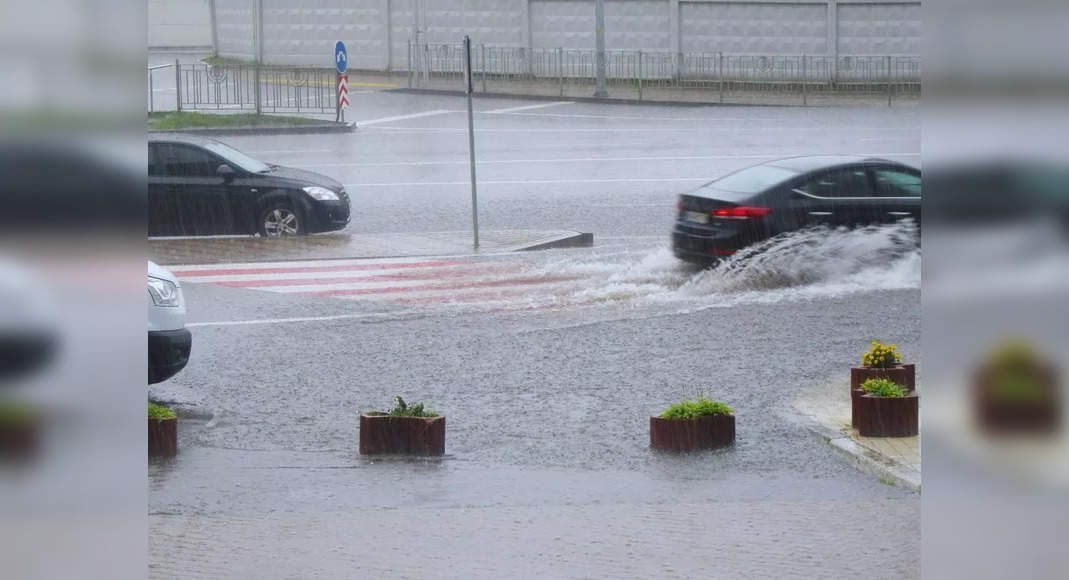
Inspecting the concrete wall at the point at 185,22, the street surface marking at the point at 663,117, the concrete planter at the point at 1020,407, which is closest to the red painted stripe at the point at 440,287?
the concrete wall at the point at 185,22

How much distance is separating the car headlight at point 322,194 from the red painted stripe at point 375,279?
1162 millimetres

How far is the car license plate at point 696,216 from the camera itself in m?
12.3

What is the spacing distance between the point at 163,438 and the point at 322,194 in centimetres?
602

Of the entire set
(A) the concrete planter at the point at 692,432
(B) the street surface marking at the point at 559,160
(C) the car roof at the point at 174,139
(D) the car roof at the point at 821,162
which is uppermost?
(C) the car roof at the point at 174,139

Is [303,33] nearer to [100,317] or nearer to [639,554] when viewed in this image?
[639,554]

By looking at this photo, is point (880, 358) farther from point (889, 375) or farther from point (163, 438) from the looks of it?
point (163, 438)

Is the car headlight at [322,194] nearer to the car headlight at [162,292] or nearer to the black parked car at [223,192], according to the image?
the black parked car at [223,192]

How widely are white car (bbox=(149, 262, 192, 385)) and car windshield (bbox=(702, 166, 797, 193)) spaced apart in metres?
5.74

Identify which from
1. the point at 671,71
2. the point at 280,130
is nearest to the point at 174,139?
the point at 280,130

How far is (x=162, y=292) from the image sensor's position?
809 cm

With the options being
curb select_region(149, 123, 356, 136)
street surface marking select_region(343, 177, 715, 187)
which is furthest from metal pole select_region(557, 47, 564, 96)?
curb select_region(149, 123, 356, 136)

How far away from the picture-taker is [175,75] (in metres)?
14.2

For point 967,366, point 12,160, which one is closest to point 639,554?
point 967,366

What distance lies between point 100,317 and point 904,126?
46.7ft
